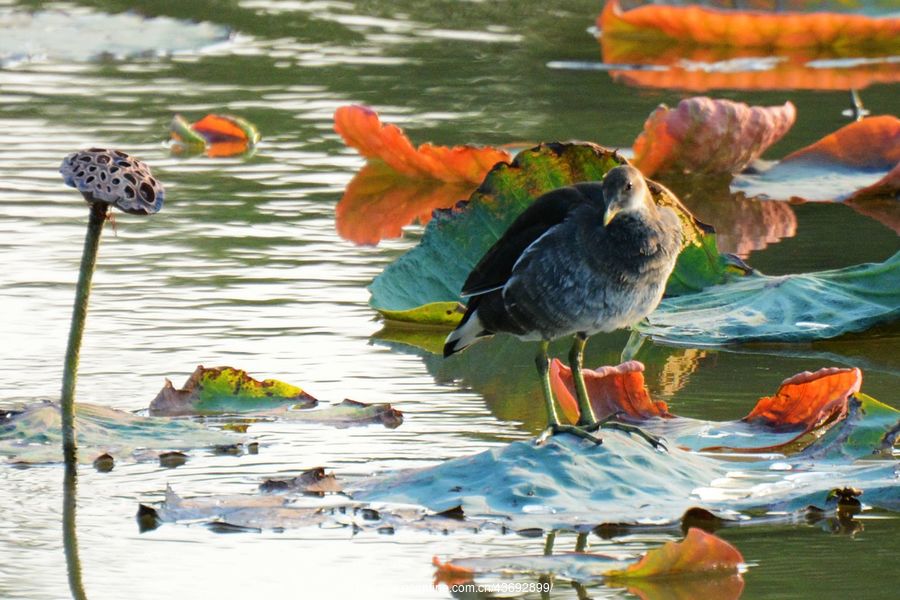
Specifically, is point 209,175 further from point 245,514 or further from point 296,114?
point 245,514

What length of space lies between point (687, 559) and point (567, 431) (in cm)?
72

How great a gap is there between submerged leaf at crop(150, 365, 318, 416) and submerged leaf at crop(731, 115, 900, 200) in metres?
2.77

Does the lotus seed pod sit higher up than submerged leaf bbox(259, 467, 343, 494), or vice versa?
the lotus seed pod

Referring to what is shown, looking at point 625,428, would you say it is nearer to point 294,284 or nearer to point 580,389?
point 580,389

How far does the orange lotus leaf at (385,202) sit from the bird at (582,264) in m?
1.93

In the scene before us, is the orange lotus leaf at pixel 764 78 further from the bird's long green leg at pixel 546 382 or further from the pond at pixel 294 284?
the bird's long green leg at pixel 546 382

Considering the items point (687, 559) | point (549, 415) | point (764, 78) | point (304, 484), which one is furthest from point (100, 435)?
point (764, 78)

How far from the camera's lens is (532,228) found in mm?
3842

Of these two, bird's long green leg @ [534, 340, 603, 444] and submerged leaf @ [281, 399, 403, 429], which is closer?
bird's long green leg @ [534, 340, 603, 444]

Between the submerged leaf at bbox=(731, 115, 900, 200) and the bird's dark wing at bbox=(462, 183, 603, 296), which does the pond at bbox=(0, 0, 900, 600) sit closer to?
the submerged leaf at bbox=(731, 115, 900, 200)

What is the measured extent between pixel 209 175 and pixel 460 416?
3004mm

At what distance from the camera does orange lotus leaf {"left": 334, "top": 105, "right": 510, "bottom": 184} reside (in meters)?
6.00

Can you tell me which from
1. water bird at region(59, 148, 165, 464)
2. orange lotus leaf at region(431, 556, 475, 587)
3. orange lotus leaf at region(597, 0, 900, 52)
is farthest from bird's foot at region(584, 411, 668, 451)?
orange lotus leaf at region(597, 0, 900, 52)

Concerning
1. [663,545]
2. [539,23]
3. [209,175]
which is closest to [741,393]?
[663,545]
